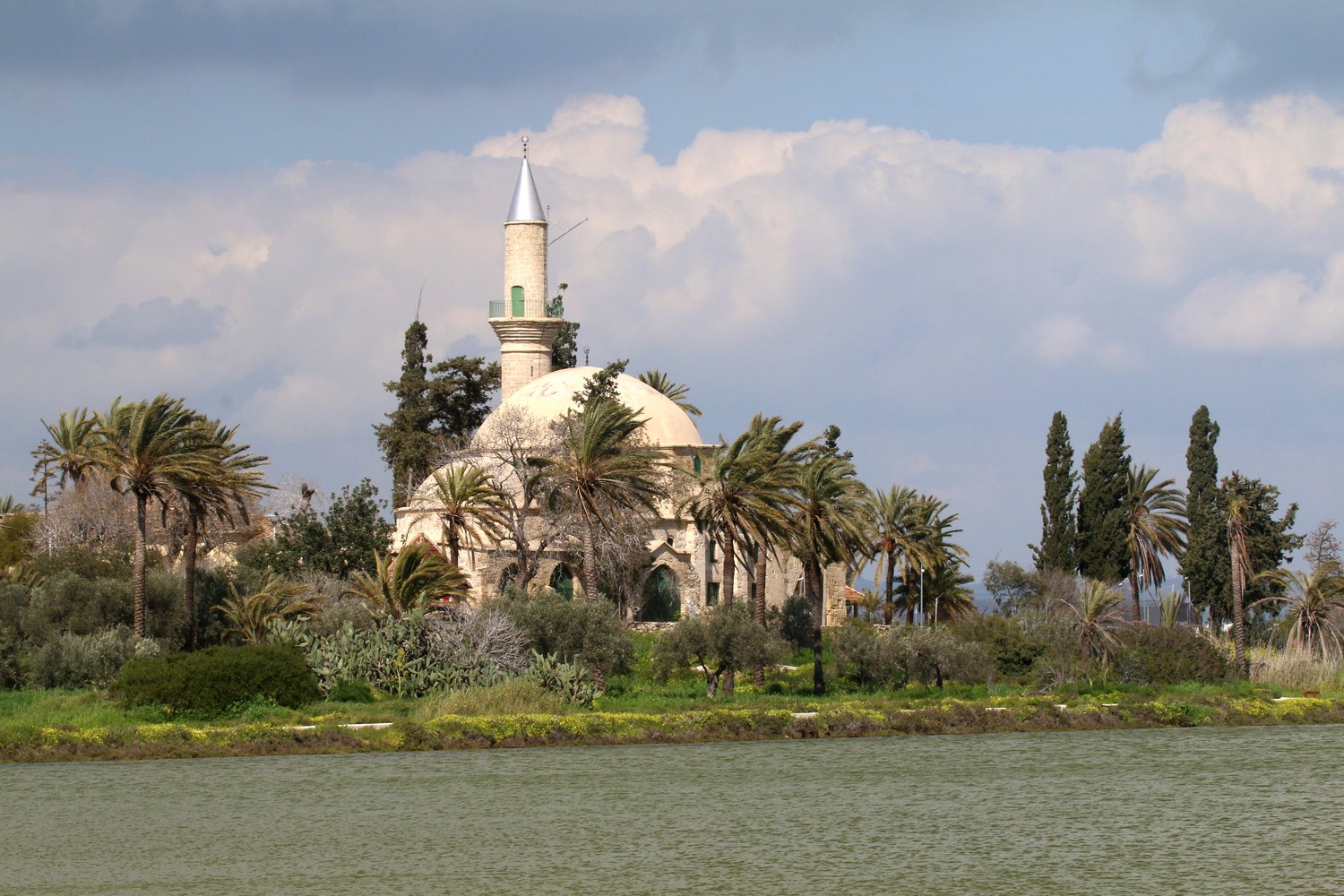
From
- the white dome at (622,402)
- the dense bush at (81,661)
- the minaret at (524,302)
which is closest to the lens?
the dense bush at (81,661)

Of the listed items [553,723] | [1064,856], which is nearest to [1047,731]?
[553,723]

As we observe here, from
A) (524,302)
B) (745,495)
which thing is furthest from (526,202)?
(745,495)

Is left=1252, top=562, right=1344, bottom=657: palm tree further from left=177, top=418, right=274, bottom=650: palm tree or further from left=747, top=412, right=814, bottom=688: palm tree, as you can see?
left=177, top=418, right=274, bottom=650: palm tree

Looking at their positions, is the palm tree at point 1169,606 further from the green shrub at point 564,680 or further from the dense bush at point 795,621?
the green shrub at point 564,680

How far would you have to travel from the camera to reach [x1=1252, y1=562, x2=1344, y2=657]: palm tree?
129 ft

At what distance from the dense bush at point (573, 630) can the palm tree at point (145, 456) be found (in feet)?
22.2

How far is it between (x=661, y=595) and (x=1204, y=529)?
52.0 feet

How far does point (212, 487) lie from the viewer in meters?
34.9

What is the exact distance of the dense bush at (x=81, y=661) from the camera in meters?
32.0

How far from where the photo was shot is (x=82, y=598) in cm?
3631

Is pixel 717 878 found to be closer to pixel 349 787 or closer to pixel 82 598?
pixel 349 787

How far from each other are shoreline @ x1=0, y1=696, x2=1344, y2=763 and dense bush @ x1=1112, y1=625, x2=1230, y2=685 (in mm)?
3822

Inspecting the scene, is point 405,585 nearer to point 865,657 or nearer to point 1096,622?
point 865,657

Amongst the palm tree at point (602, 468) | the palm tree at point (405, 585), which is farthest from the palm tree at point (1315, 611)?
the palm tree at point (405, 585)
